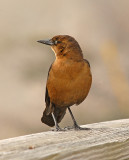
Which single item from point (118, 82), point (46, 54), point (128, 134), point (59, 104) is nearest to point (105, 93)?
point (118, 82)

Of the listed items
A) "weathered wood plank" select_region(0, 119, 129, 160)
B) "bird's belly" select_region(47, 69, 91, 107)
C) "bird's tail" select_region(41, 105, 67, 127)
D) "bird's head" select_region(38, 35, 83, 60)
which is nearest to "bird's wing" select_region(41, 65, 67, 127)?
"bird's tail" select_region(41, 105, 67, 127)

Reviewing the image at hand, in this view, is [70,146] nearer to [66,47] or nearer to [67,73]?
[67,73]

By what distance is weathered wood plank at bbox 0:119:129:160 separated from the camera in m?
2.75

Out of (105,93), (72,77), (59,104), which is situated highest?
(72,77)

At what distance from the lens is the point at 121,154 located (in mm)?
3025

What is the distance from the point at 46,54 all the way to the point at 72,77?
4015mm

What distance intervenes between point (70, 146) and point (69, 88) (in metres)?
1.68

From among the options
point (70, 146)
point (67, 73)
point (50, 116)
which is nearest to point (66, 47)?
point (67, 73)

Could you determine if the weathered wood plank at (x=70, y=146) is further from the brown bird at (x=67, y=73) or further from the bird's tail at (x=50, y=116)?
the bird's tail at (x=50, y=116)

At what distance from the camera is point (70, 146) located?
2953 mm

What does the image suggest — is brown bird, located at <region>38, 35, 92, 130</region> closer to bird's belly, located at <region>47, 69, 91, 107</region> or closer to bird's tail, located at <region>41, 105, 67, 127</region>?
bird's belly, located at <region>47, 69, 91, 107</region>

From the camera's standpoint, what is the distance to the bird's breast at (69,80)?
4625mm

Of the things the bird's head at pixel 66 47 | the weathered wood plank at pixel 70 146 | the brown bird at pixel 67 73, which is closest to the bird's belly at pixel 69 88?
the brown bird at pixel 67 73

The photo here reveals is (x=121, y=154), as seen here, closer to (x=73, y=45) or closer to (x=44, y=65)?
(x=73, y=45)
